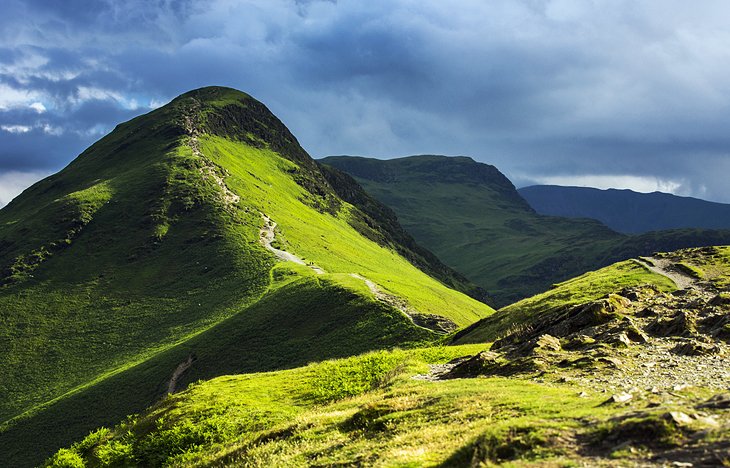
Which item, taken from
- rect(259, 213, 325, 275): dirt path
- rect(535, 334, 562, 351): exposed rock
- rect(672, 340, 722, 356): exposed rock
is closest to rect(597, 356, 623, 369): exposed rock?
rect(672, 340, 722, 356): exposed rock

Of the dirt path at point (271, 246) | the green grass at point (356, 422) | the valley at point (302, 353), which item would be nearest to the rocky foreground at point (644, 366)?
the valley at point (302, 353)

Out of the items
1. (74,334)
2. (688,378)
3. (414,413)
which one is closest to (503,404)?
(414,413)

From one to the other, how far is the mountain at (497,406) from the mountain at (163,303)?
42043mm

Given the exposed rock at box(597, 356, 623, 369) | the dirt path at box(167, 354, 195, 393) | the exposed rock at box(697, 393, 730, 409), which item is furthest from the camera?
the dirt path at box(167, 354, 195, 393)

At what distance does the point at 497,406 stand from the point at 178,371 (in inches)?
3277

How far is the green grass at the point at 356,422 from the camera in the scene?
1691 centimetres

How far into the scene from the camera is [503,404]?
21.5 meters

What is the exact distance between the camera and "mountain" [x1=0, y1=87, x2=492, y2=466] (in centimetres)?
9075

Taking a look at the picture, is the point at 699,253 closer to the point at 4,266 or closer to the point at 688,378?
the point at 688,378

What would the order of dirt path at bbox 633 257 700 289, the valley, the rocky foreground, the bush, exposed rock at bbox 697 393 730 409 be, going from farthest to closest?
dirt path at bbox 633 257 700 289
the bush
the valley
exposed rock at bbox 697 393 730 409
the rocky foreground

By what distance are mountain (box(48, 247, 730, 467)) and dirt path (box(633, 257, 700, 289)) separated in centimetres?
1924

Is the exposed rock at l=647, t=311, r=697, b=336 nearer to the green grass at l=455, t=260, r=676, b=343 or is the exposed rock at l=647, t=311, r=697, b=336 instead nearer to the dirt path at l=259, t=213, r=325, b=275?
the green grass at l=455, t=260, r=676, b=343

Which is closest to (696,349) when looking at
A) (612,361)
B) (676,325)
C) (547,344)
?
(612,361)

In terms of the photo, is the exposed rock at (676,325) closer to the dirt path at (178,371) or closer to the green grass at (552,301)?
the green grass at (552,301)
